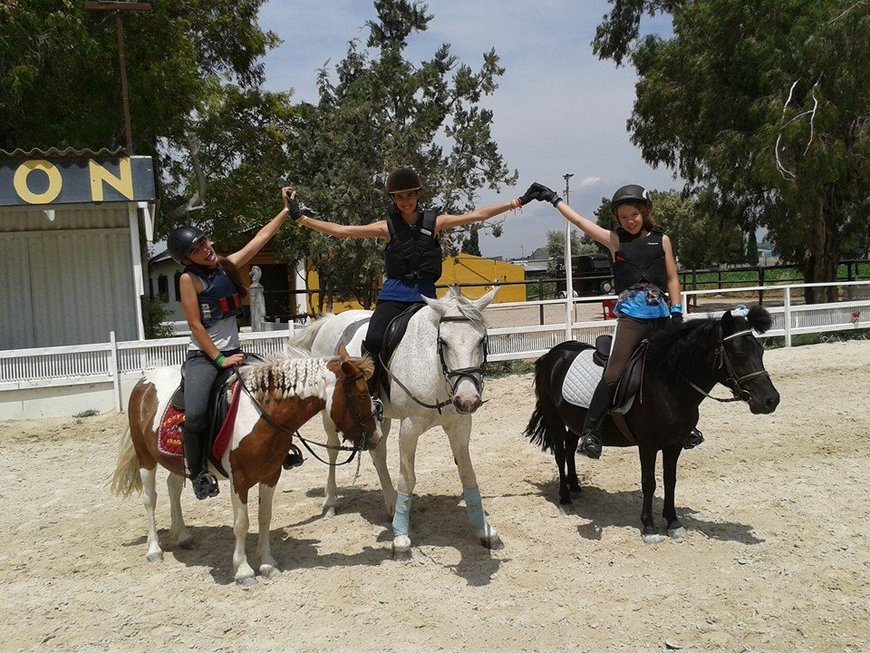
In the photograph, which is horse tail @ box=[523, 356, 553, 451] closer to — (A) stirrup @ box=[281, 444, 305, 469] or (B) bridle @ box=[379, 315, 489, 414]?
(B) bridle @ box=[379, 315, 489, 414]

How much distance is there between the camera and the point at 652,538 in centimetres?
481

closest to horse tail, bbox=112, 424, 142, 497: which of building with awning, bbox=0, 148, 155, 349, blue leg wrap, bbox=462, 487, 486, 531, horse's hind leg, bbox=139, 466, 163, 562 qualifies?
horse's hind leg, bbox=139, 466, 163, 562

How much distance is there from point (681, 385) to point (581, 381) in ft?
2.57

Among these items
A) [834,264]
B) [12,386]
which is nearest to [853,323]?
[834,264]

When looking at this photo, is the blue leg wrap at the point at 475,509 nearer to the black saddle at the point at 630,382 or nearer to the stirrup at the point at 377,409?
the stirrup at the point at 377,409

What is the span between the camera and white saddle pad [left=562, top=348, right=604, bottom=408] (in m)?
5.29


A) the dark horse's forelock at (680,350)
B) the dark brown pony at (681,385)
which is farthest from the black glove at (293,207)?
the dark horse's forelock at (680,350)

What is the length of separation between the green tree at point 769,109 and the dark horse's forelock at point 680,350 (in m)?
12.9

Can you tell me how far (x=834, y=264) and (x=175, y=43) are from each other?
19.4 m

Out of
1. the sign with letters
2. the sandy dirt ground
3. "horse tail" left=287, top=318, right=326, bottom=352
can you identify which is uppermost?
the sign with letters

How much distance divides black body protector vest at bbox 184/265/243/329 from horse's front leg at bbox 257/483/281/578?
1174 mm

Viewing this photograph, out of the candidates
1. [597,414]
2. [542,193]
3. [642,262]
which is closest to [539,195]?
[542,193]

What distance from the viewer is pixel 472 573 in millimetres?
4453

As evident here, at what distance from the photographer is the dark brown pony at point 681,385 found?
181 inches
